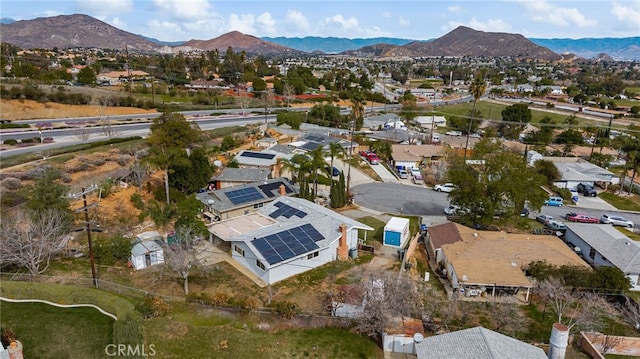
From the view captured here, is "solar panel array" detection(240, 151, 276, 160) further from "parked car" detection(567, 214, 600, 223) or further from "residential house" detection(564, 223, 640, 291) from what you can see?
"parked car" detection(567, 214, 600, 223)

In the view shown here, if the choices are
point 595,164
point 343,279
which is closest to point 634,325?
point 343,279

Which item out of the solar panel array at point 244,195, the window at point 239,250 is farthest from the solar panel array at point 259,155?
the window at point 239,250

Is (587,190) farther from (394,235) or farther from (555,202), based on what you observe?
(394,235)

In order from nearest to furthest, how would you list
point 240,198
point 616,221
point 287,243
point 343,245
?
1. point 287,243
2. point 343,245
3. point 240,198
4. point 616,221

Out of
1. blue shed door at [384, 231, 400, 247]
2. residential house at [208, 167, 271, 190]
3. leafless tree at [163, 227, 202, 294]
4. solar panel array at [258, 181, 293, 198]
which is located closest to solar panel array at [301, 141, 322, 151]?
residential house at [208, 167, 271, 190]

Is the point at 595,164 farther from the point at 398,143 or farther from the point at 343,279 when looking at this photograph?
the point at 343,279

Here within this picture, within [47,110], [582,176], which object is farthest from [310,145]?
[47,110]

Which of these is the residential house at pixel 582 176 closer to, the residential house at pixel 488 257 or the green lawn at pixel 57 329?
the residential house at pixel 488 257
